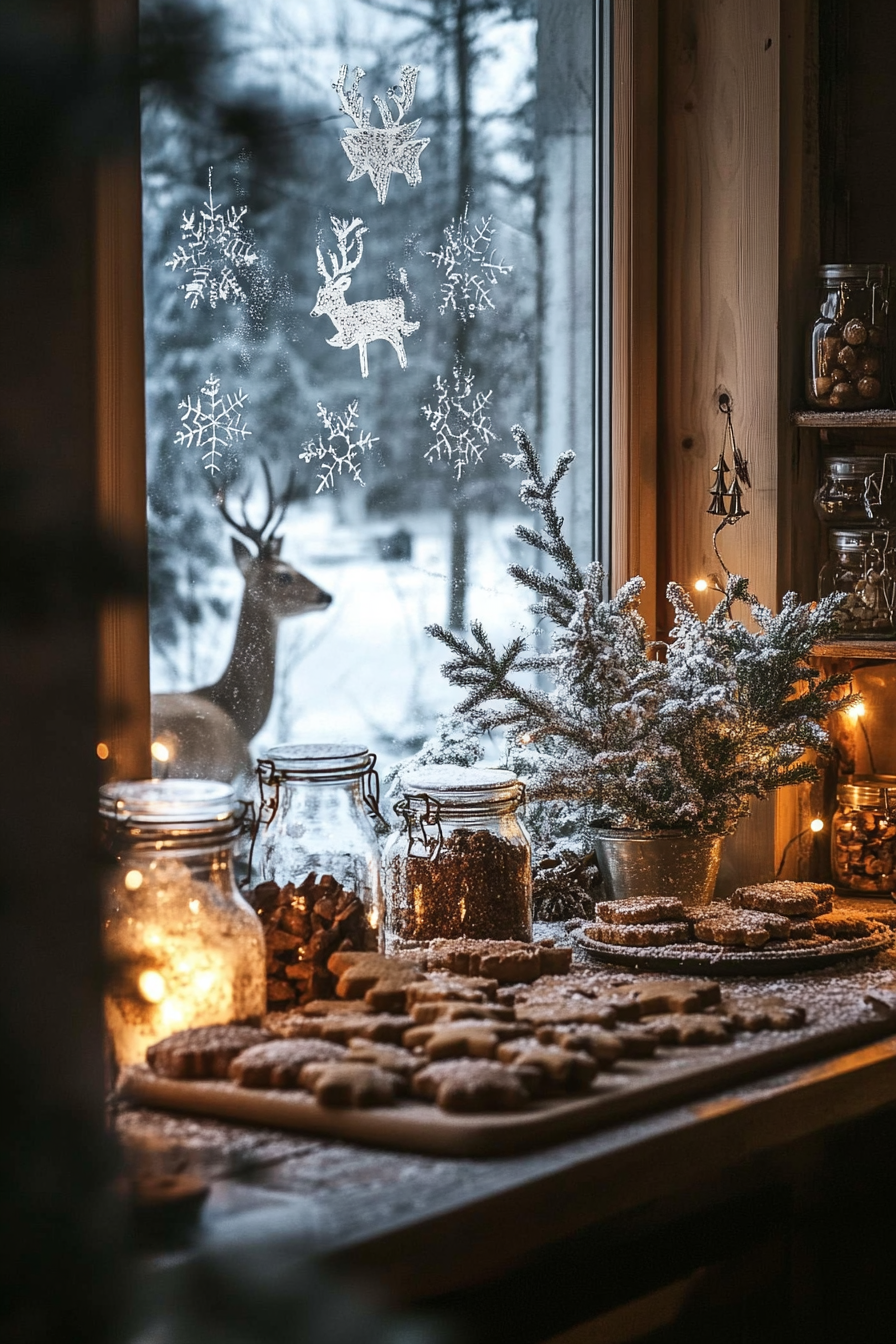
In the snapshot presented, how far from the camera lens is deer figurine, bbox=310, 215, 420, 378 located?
1.72 meters

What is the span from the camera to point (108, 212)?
141 cm

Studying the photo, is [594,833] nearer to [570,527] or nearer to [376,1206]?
[570,527]

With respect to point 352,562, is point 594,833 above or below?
below

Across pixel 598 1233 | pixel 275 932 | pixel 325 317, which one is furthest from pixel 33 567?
pixel 325 317

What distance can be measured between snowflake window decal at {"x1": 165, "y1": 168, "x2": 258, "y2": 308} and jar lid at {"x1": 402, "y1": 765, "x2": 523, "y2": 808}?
0.56m

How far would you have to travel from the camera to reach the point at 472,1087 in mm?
1095

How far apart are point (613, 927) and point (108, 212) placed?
35.3 inches

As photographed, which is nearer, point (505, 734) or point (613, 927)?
point (613, 927)

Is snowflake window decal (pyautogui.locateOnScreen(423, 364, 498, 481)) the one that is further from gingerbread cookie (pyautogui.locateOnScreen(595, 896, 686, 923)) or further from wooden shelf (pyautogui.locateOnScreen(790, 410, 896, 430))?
gingerbread cookie (pyautogui.locateOnScreen(595, 896, 686, 923))

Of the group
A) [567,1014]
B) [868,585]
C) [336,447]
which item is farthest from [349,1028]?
[868,585]

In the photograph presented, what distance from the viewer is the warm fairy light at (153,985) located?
1.25 metres

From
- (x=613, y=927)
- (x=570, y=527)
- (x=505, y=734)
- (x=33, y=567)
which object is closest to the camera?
(x=33, y=567)

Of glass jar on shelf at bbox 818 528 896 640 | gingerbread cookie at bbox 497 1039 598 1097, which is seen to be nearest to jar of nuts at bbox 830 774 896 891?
glass jar on shelf at bbox 818 528 896 640

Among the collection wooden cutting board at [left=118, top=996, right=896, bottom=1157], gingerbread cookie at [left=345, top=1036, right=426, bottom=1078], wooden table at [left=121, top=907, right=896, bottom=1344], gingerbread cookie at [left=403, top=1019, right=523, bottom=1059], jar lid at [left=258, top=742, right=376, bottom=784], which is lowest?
wooden table at [left=121, top=907, right=896, bottom=1344]
